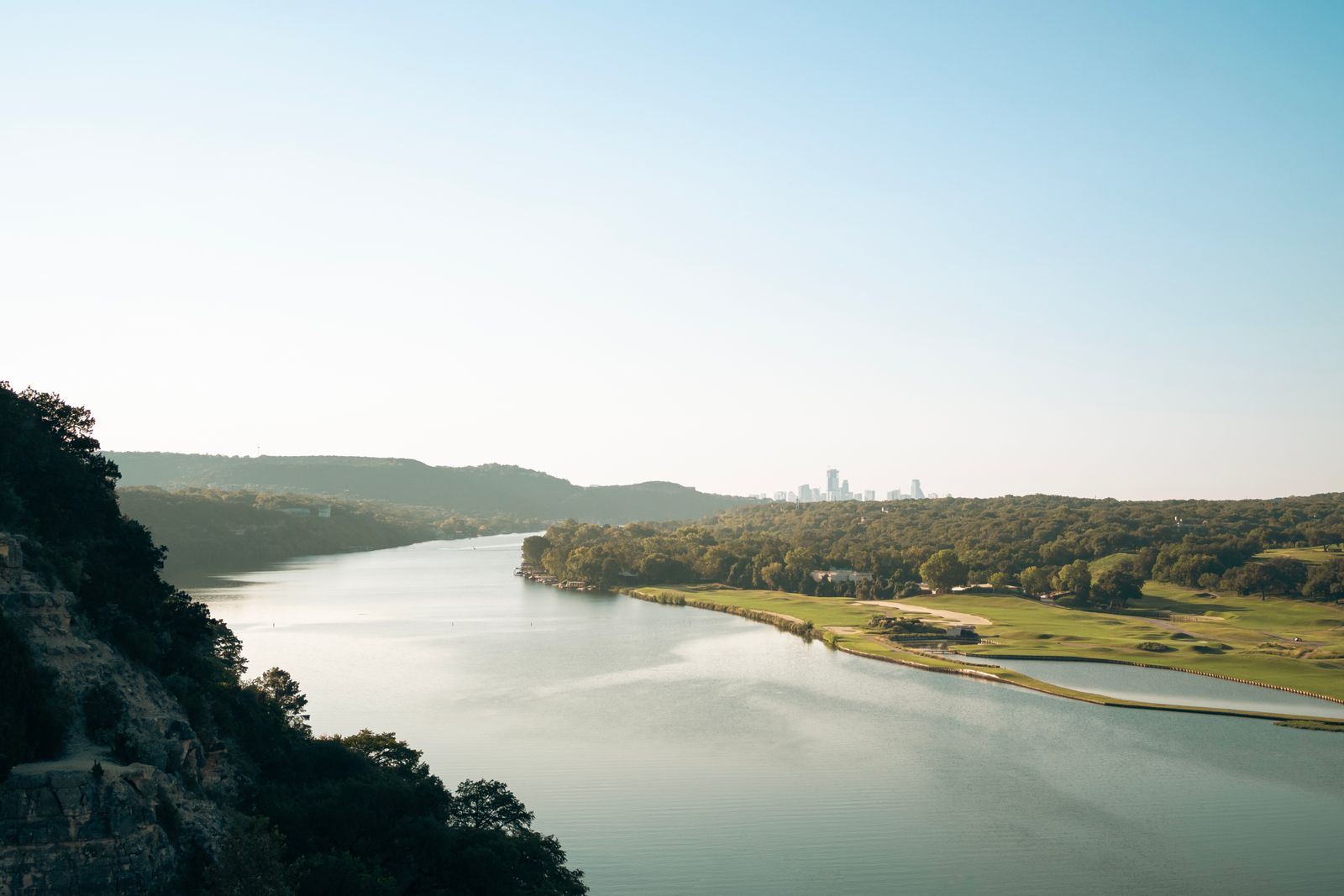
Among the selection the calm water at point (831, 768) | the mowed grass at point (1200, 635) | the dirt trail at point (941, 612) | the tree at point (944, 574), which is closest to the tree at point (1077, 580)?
the mowed grass at point (1200, 635)

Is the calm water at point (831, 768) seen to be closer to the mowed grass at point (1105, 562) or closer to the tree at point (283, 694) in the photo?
the tree at point (283, 694)

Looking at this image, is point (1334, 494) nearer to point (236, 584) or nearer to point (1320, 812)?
point (1320, 812)

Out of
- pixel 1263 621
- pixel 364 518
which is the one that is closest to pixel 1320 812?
pixel 1263 621

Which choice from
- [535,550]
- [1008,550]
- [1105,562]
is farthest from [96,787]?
[535,550]

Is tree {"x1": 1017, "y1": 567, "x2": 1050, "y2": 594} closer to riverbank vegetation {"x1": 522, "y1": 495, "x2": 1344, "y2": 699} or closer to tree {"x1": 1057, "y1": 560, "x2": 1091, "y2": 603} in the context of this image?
riverbank vegetation {"x1": 522, "y1": 495, "x2": 1344, "y2": 699}

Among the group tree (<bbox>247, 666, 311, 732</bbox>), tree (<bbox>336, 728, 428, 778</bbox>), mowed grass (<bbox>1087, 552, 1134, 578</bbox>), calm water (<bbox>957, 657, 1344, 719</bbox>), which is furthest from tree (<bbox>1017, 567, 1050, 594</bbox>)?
tree (<bbox>336, 728, 428, 778</bbox>)

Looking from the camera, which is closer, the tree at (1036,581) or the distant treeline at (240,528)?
the tree at (1036,581)

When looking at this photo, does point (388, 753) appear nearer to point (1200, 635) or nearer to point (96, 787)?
point (96, 787)
